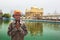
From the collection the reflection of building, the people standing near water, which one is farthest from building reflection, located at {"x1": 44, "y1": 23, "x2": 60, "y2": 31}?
the people standing near water

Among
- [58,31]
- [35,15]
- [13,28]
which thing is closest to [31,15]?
[35,15]

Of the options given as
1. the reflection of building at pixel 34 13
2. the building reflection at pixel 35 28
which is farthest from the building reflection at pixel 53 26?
the reflection of building at pixel 34 13

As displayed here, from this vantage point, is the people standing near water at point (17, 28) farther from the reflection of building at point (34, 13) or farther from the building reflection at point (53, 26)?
the building reflection at point (53, 26)

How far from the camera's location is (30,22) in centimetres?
534

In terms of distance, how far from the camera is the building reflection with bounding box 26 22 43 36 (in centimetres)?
546

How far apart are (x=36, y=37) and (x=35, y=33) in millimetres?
388

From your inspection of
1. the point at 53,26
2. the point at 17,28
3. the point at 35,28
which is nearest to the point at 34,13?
the point at 35,28

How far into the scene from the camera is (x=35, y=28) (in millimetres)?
5805

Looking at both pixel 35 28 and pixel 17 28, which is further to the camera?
pixel 35 28

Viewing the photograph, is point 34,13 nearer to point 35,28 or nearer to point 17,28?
point 35,28

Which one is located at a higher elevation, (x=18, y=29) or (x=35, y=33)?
(x=18, y=29)

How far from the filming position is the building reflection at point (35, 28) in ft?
17.9

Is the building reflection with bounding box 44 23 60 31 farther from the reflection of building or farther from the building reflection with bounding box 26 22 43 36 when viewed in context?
the reflection of building

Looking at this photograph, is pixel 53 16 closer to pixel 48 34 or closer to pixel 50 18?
pixel 50 18
